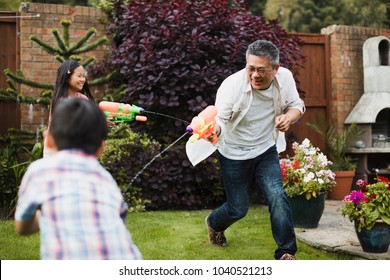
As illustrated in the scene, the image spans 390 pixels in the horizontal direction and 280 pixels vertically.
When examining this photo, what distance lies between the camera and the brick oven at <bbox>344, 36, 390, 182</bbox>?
293 inches

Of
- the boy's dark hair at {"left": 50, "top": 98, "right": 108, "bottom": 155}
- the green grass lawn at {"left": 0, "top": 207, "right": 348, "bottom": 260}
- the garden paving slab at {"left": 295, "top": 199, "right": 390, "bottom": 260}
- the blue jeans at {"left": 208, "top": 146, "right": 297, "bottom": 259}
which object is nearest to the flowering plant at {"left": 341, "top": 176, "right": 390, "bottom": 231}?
the garden paving slab at {"left": 295, "top": 199, "right": 390, "bottom": 260}

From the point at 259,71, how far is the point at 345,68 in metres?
4.63

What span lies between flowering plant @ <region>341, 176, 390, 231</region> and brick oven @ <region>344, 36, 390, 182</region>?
141 inches

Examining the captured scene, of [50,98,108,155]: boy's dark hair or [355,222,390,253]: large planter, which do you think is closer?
[50,98,108,155]: boy's dark hair

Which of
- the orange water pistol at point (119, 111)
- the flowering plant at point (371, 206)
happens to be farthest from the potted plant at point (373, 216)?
the orange water pistol at point (119, 111)

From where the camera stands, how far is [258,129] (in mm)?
3762

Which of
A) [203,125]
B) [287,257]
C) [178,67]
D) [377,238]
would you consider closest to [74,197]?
[203,125]

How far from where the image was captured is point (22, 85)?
624 centimetres

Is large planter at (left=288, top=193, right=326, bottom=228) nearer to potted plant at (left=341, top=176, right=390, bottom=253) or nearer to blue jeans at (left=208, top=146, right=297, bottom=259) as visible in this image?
potted plant at (left=341, top=176, right=390, bottom=253)

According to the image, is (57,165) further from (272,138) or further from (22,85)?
(22,85)

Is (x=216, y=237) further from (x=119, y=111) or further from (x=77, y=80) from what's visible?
(x=77, y=80)

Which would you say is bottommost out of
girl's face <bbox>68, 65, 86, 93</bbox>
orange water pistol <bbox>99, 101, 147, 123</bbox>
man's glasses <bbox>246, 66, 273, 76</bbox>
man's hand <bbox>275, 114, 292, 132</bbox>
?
man's hand <bbox>275, 114, 292, 132</bbox>
